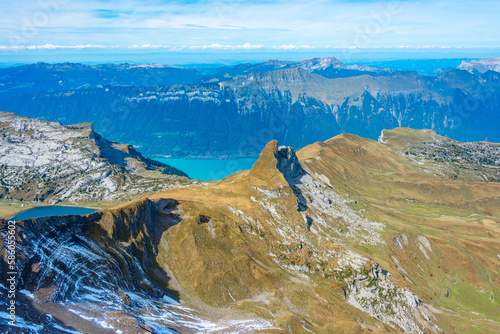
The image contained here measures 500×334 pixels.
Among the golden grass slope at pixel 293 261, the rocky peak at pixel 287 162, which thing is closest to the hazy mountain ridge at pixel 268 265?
the golden grass slope at pixel 293 261

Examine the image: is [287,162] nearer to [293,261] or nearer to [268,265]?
[293,261]

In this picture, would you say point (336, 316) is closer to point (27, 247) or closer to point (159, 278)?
point (159, 278)

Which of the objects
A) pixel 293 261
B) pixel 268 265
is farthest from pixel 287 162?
pixel 268 265

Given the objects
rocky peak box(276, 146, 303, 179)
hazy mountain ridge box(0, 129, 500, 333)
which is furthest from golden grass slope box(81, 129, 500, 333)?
rocky peak box(276, 146, 303, 179)

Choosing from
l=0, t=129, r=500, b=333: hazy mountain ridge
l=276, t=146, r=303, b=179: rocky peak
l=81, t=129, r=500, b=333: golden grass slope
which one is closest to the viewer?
l=0, t=129, r=500, b=333: hazy mountain ridge

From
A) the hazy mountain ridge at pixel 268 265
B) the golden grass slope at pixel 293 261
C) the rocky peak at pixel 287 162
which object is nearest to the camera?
the hazy mountain ridge at pixel 268 265

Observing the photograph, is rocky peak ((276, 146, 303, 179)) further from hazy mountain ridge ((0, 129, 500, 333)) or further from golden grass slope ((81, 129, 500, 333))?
golden grass slope ((81, 129, 500, 333))

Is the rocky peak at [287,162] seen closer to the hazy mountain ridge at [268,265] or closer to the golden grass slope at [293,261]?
the hazy mountain ridge at [268,265]

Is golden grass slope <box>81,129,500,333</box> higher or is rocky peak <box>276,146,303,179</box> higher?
rocky peak <box>276,146,303,179</box>
